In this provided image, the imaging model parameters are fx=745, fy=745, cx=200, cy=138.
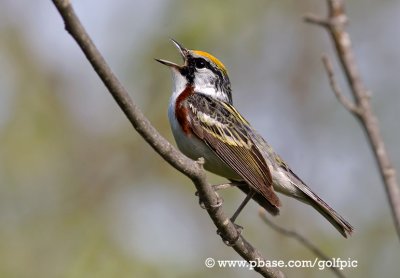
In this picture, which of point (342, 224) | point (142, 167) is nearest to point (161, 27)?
point (142, 167)

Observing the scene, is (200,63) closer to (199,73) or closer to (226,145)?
(199,73)

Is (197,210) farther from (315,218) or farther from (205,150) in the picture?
(205,150)

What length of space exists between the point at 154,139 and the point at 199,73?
330cm

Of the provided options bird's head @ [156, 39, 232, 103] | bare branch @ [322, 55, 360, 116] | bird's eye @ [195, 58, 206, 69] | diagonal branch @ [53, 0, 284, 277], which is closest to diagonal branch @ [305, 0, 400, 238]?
bare branch @ [322, 55, 360, 116]

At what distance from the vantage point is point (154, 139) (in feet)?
13.2

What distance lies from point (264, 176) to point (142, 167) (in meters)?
3.47

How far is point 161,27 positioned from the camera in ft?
30.7

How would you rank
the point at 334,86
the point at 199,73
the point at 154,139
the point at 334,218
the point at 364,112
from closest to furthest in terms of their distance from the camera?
the point at 364,112 → the point at 154,139 → the point at 334,86 → the point at 334,218 → the point at 199,73

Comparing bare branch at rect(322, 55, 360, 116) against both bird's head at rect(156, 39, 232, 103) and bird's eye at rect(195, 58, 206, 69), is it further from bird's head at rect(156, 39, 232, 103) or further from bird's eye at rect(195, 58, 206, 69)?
bird's eye at rect(195, 58, 206, 69)

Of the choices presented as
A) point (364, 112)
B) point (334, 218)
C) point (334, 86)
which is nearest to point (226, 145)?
point (334, 218)

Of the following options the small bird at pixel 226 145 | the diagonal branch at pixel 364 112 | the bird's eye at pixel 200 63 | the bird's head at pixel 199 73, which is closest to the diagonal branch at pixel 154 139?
the small bird at pixel 226 145

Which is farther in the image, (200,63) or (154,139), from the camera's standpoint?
(200,63)

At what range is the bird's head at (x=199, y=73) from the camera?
714 cm

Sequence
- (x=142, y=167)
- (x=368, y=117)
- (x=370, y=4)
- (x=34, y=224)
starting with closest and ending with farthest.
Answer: (x=368, y=117), (x=34, y=224), (x=142, y=167), (x=370, y=4)
